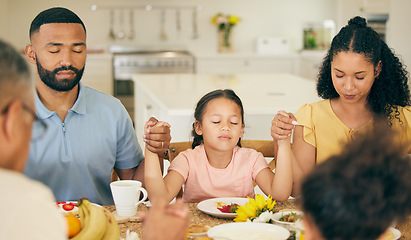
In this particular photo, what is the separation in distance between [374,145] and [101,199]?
4.38ft

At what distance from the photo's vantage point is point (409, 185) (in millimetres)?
898

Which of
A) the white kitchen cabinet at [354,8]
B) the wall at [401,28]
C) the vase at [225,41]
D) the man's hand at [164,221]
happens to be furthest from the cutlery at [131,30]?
the man's hand at [164,221]

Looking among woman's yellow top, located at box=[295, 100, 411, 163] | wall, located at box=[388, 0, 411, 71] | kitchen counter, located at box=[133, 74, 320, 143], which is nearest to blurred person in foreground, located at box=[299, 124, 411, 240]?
woman's yellow top, located at box=[295, 100, 411, 163]

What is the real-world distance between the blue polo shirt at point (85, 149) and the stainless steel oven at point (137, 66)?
15.5 ft

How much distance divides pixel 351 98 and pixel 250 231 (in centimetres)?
77

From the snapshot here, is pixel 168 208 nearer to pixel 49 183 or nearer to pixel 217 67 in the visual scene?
pixel 49 183

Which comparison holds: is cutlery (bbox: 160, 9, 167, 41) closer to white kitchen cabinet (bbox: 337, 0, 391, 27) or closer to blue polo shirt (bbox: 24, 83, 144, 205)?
white kitchen cabinet (bbox: 337, 0, 391, 27)

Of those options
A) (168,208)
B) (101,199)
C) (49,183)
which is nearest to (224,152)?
(101,199)

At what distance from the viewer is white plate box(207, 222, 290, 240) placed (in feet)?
4.31

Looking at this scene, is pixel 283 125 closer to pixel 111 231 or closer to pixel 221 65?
pixel 111 231

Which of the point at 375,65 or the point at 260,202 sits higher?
the point at 375,65

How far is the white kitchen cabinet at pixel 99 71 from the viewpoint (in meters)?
6.66

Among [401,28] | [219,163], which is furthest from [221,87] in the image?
[219,163]

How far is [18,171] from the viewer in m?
0.86
